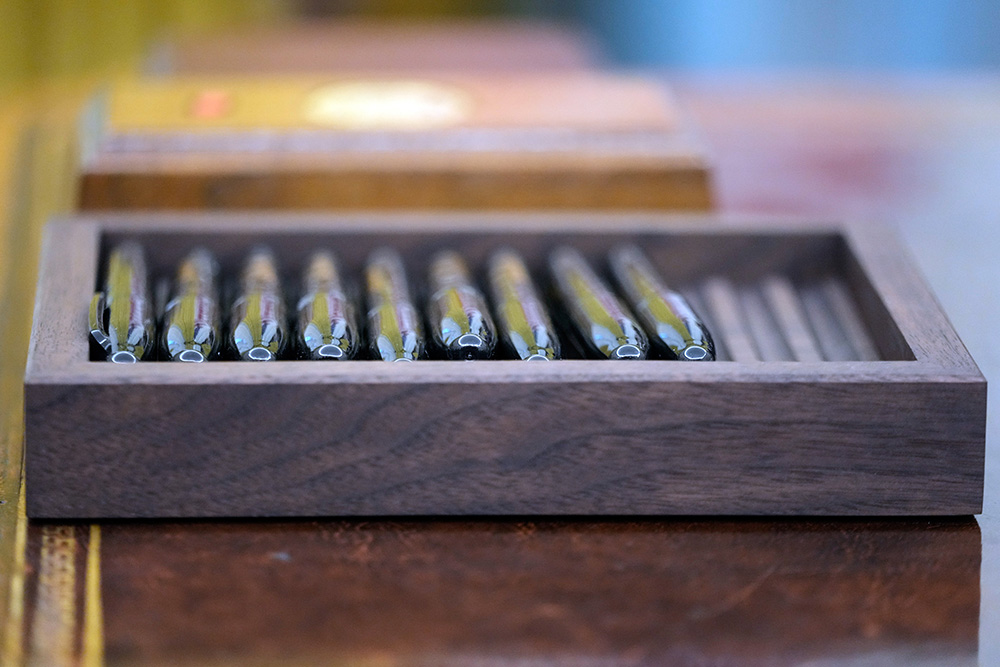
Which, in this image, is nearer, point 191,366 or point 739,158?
point 191,366

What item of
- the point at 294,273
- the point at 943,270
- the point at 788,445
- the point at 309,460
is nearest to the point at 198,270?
the point at 294,273

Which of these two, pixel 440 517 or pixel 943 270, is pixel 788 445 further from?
pixel 943 270

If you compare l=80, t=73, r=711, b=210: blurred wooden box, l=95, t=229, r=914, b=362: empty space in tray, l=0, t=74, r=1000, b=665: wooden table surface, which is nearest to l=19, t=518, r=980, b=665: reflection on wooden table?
l=0, t=74, r=1000, b=665: wooden table surface

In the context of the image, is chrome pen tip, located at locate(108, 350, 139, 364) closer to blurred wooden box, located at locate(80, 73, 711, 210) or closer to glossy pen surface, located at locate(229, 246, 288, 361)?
glossy pen surface, located at locate(229, 246, 288, 361)

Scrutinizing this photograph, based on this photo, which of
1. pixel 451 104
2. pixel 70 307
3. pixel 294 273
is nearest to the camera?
pixel 70 307

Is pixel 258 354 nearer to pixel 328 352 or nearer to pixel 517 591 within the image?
pixel 328 352

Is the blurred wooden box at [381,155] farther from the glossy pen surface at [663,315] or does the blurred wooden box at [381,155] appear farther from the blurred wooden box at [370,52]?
the blurred wooden box at [370,52]

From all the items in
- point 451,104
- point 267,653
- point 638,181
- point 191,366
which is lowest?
point 267,653

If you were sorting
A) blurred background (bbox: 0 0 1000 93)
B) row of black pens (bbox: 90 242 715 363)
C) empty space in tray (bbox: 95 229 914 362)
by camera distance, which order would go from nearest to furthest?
row of black pens (bbox: 90 242 715 363) < empty space in tray (bbox: 95 229 914 362) < blurred background (bbox: 0 0 1000 93)
